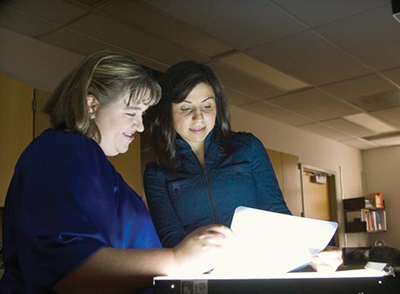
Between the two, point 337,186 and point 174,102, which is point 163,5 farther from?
point 337,186

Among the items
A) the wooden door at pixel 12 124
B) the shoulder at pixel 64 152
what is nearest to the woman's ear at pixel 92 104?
the shoulder at pixel 64 152

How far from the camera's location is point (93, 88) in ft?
3.02

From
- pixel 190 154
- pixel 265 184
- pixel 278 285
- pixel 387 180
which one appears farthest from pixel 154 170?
pixel 387 180

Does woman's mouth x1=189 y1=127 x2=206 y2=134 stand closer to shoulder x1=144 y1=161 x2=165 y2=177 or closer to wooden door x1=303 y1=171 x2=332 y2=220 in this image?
shoulder x1=144 y1=161 x2=165 y2=177

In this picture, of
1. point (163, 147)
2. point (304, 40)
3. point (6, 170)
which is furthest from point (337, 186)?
point (163, 147)

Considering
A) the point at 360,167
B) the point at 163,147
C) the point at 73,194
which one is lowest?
the point at 73,194

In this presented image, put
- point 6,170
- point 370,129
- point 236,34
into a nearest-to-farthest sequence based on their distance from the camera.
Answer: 1. point 6,170
2. point 236,34
3. point 370,129

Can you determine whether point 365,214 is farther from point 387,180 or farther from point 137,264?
point 137,264

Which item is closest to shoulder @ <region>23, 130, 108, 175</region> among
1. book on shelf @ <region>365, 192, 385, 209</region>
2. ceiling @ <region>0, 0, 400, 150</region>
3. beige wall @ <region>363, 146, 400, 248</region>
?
ceiling @ <region>0, 0, 400, 150</region>

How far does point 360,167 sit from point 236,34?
5.07 metres

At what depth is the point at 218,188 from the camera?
126 cm

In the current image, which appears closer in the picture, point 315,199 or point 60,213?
point 60,213

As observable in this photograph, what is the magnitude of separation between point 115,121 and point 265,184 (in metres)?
0.49

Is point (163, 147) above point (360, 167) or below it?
below
